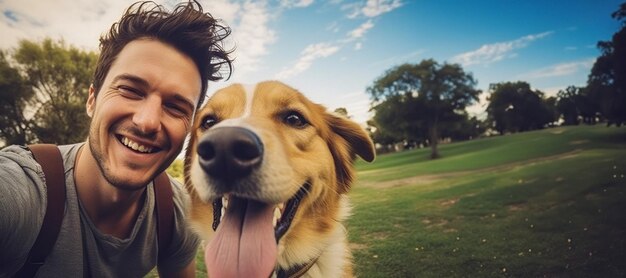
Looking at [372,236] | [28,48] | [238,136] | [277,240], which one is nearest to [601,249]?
[372,236]

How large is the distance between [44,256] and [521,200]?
39.9 feet

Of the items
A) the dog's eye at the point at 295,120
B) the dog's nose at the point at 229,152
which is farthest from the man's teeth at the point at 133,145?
the dog's eye at the point at 295,120

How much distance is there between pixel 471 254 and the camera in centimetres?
671

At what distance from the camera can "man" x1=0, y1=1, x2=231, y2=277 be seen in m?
2.57

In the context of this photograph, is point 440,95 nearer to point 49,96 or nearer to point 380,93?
point 380,93

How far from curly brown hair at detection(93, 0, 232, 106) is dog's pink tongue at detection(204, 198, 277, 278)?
1728mm

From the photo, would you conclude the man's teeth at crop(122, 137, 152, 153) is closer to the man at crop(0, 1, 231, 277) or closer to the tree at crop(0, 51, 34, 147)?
the man at crop(0, 1, 231, 277)

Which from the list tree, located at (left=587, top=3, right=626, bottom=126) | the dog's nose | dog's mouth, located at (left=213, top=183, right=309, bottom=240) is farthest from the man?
tree, located at (left=587, top=3, right=626, bottom=126)

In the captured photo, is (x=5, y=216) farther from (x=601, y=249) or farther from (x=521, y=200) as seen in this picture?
(x=521, y=200)

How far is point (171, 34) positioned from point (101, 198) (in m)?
1.71

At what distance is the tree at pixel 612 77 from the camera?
99.3 feet

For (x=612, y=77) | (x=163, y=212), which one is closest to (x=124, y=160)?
(x=163, y=212)

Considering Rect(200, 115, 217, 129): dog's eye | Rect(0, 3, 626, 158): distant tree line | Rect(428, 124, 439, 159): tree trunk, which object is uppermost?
Rect(0, 3, 626, 158): distant tree line

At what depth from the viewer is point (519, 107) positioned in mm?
87250
